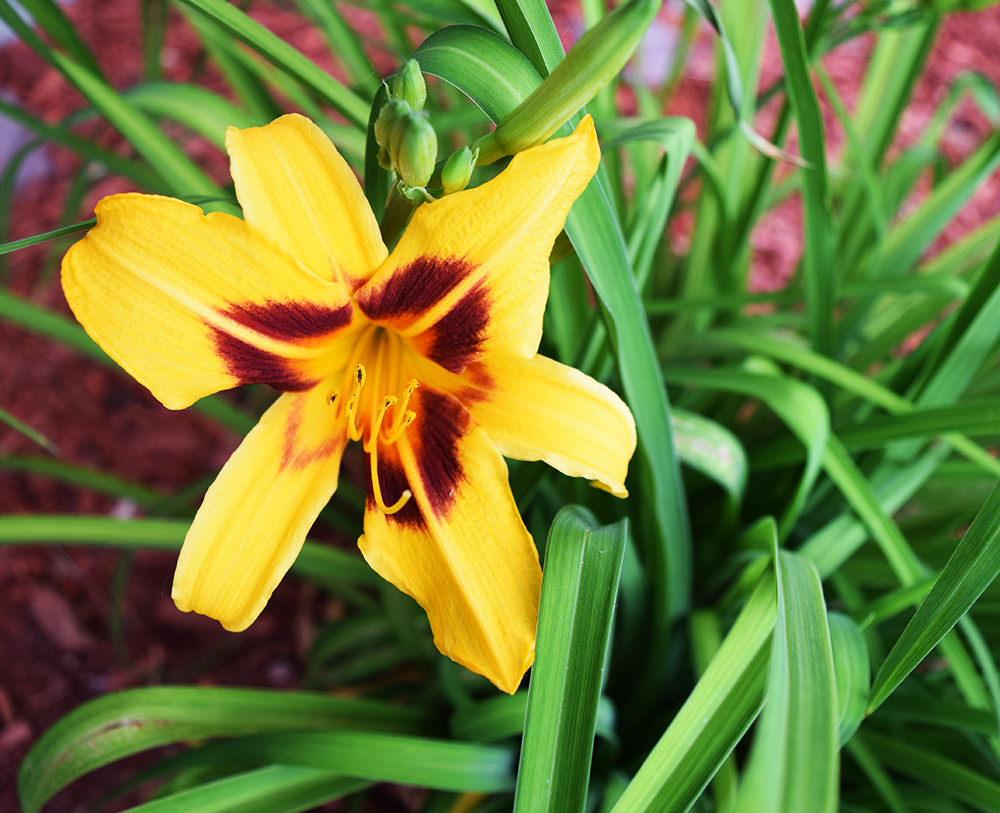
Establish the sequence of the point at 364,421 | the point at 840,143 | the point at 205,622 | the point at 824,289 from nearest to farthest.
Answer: the point at 364,421 → the point at 824,289 → the point at 205,622 → the point at 840,143

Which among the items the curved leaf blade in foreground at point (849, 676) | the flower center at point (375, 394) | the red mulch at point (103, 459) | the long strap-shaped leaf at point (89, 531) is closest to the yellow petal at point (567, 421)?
the flower center at point (375, 394)

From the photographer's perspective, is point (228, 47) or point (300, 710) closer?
point (300, 710)

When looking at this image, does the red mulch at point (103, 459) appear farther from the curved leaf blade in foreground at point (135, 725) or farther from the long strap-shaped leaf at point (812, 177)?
the long strap-shaped leaf at point (812, 177)

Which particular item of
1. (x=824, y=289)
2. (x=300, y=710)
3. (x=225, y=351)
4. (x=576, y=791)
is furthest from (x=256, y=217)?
(x=824, y=289)

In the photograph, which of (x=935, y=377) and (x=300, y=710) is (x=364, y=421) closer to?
(x=300, y=710)

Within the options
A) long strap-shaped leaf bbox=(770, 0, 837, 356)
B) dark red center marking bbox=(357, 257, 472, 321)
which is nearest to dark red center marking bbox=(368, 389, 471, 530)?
dark red center marking bbox=(357, 257, 472, 321)

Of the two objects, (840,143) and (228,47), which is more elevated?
(840,143)
